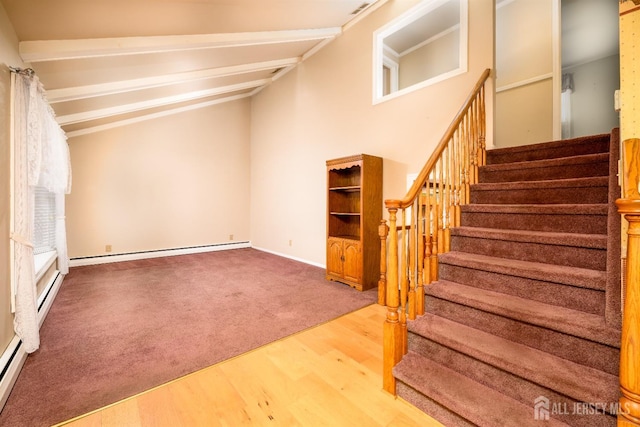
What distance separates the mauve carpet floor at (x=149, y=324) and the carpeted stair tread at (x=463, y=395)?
1126 millimetres

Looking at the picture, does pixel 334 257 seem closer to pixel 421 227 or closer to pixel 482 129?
pixel 421 227

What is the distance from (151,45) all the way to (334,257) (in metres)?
3.29

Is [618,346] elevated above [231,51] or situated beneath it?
situated beneath

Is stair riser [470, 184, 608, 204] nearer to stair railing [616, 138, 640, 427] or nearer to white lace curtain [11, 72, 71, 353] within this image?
stair railing [616, 138, 640, 427]

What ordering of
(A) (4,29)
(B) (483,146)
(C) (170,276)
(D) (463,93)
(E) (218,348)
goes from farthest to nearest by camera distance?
(C) (170,276), (D) (463,93), (B) (483,146), (E) (218,348), (A) (4,29)

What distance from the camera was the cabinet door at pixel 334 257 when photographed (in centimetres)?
377

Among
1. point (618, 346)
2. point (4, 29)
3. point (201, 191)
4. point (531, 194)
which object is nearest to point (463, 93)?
point (531, 194)

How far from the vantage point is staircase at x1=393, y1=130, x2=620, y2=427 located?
122 centimetres

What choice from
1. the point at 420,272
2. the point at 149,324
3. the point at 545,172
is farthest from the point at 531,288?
the point at 149,324

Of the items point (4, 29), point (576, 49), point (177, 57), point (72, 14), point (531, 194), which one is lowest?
point (531, 194)

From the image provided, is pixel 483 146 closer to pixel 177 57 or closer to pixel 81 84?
pixel 177 57

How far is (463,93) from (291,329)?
315 cm

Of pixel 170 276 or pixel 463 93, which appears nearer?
pixel 463 93

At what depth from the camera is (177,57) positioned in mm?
3240
